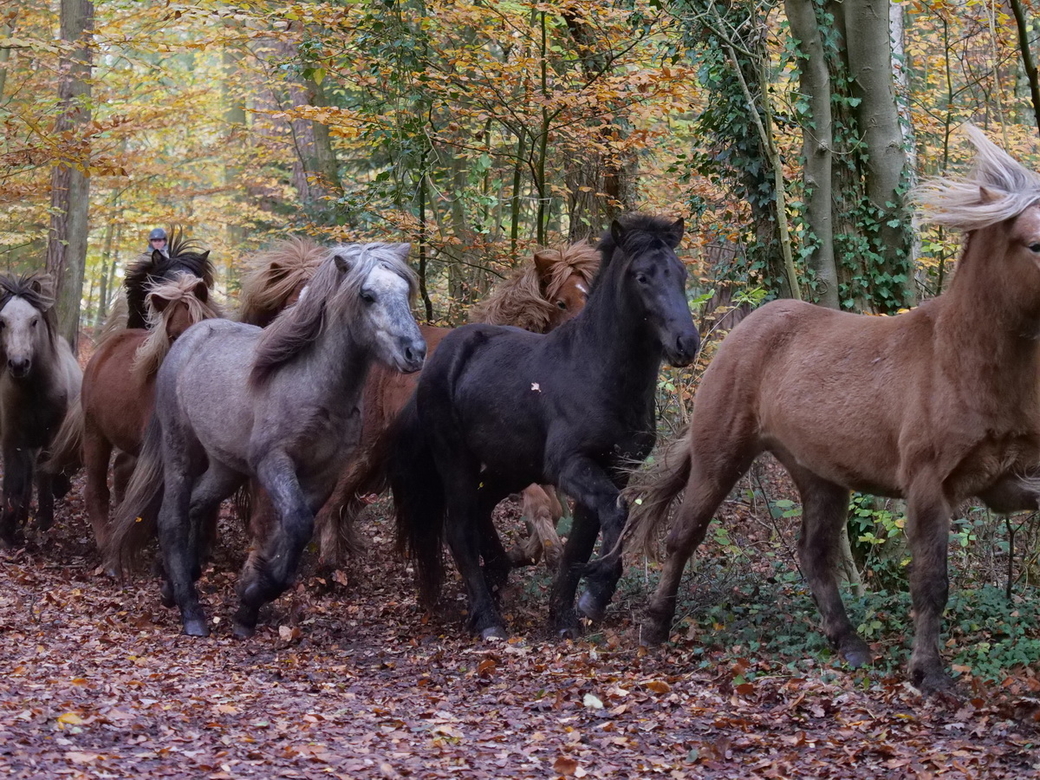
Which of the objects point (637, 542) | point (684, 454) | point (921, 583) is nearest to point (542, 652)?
point (637, 542)

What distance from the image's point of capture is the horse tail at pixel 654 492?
7578 millimetres

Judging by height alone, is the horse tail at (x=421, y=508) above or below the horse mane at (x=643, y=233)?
below

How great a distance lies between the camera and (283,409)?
26.5 feet

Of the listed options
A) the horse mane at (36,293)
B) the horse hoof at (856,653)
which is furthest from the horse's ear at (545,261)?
the horse mane at (36,293)

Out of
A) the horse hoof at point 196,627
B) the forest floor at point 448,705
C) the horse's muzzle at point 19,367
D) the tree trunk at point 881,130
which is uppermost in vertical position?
the tree trunk at point 881,130

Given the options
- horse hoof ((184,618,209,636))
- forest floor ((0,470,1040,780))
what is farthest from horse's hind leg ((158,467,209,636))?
forest floor ((0,470,1040,780))

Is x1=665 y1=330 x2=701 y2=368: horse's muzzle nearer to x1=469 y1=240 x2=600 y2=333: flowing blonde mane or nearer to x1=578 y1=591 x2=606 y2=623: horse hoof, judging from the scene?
x1=578 y1=591 x2=606 y2=623: horse hoof

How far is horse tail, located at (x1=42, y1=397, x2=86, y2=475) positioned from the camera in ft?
38.6

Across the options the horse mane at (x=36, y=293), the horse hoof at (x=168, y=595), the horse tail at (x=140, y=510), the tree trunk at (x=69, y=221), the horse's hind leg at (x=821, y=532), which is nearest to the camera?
the horse's hind leg at (x=821, y=532)

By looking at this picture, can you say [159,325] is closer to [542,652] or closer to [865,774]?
[542,652]

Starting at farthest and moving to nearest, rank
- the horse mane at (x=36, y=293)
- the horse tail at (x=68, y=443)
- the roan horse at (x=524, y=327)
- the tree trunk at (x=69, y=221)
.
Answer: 1. the tree trunk at (x=69, y=221)
2. the horse mane at (x=36, y=293)
3. the horse tail at (x=68, y=443)
4. the roan horse at (x=524, y=327)

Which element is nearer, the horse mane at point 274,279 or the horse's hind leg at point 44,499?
the horse mane at point 274,279

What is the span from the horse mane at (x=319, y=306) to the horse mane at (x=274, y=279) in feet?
7.48

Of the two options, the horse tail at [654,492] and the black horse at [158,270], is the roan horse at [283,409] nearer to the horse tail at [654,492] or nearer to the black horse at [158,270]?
the horse tail at [654,492]
